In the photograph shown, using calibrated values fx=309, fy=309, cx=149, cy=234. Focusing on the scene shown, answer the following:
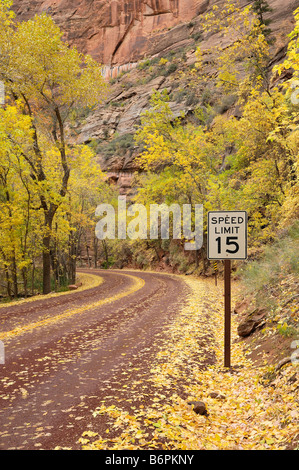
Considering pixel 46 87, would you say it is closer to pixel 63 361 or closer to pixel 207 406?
pixel 63 361

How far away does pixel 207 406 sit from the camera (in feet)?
14.7

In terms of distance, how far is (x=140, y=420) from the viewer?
3.83 m

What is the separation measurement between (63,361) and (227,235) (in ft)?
13.0

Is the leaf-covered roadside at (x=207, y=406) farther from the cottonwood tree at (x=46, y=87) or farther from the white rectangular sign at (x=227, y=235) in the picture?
the cottonwood tree at (x=46, y=87)

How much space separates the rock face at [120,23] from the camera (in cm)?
7794

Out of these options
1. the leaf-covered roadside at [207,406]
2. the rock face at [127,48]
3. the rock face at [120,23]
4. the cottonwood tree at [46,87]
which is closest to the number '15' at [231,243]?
the leaf-covered roadside at [207,406]

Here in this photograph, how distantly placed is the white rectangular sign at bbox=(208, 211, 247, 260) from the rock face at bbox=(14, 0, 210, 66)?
275 feet

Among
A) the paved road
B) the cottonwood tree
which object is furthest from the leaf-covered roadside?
the cottonwood tree

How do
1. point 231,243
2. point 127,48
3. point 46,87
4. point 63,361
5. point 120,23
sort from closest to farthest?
point 231,243 → point 63,361 → point 46,87 → point 127,48 → point 120,23

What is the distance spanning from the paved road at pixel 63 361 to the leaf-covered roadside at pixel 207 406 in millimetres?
344

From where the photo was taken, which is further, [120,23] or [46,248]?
[120,23]

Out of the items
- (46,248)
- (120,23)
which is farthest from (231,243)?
(120,23)

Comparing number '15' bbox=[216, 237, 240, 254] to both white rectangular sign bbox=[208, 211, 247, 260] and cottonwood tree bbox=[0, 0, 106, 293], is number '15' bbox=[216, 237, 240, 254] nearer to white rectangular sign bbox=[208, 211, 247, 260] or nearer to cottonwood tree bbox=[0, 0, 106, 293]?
white rectangular sign bbox=[208, 211, 247, 260]
